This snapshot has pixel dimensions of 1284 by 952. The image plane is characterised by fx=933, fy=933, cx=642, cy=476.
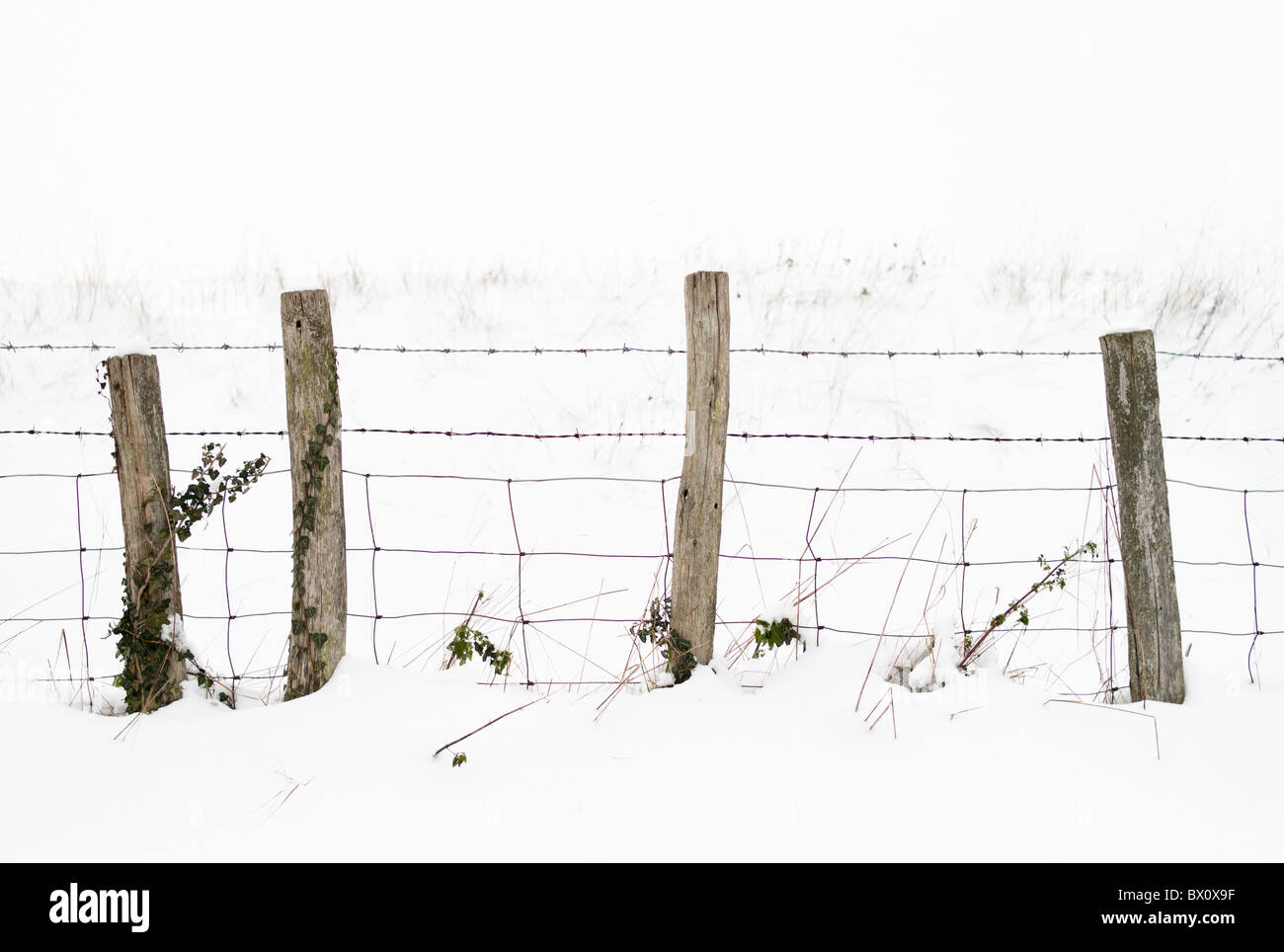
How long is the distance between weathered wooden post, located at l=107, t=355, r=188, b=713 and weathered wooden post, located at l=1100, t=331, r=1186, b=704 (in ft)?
9.93

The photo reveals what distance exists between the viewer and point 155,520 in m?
2.95

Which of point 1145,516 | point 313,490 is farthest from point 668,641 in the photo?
point 1145,516

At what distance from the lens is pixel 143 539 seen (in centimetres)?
294

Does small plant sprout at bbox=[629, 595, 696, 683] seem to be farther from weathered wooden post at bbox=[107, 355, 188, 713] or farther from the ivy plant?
weathered wooden post at bbox=[107, 355, 188, 713]

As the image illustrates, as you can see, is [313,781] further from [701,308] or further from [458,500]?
[458,500]

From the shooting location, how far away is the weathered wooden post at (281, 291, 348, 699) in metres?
2.89

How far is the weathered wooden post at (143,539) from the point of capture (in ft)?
9.62

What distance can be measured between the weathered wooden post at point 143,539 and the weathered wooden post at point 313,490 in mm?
399

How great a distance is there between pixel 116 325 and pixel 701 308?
849cm

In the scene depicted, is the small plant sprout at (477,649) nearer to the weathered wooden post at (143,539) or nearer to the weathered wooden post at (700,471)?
the weathered wooden post at (700,471)

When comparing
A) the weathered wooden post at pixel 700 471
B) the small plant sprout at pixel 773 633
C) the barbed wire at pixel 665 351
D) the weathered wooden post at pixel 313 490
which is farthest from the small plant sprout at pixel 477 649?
the barbed wire at pixel 665 351

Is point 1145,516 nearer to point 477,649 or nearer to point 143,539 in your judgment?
point 477,649

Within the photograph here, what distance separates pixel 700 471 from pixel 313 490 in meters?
1.21

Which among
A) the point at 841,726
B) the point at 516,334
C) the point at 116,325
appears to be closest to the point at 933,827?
the point at 841,726
